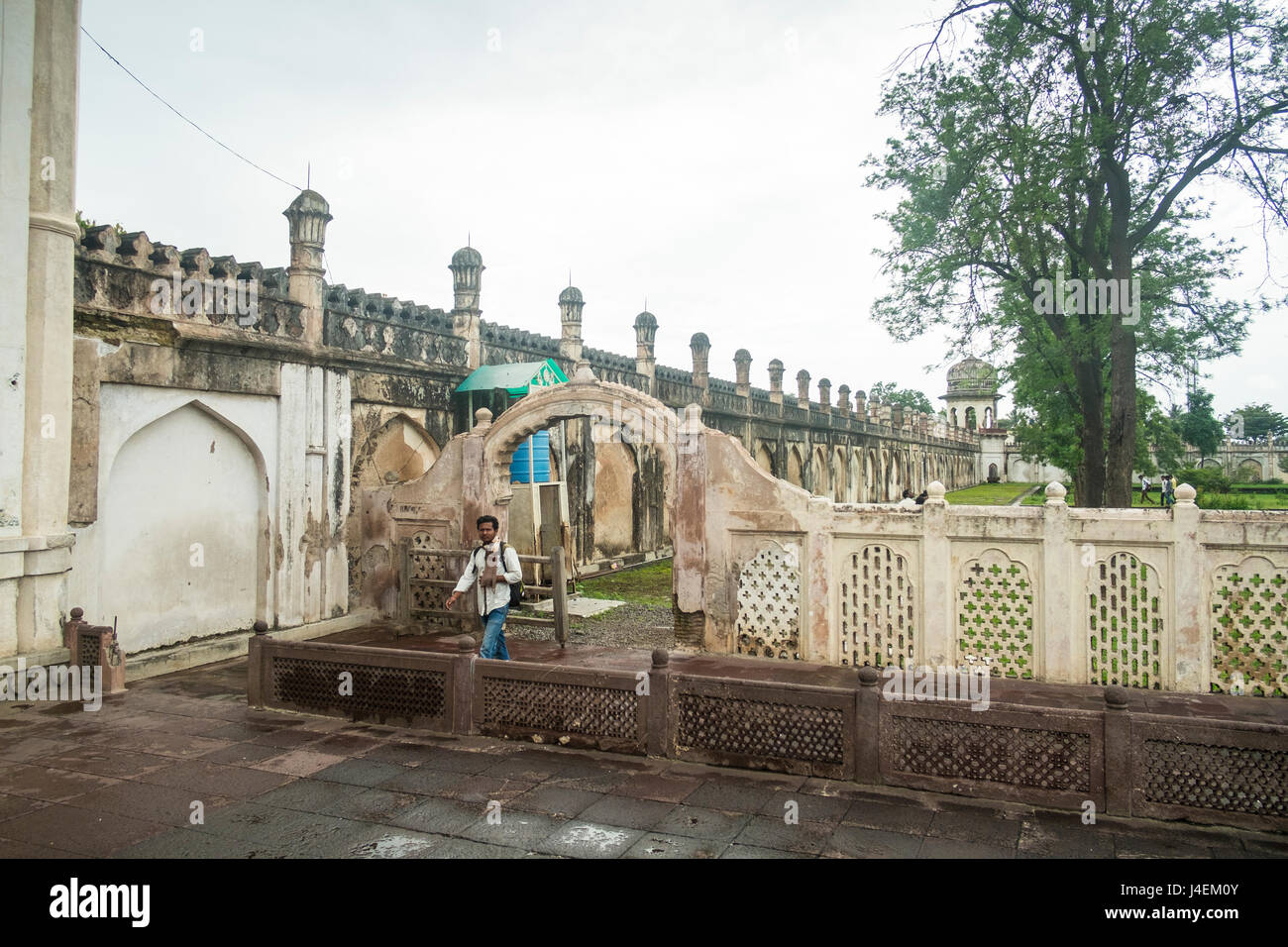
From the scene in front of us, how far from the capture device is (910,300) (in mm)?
15500

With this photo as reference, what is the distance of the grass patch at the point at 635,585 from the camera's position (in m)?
14.6

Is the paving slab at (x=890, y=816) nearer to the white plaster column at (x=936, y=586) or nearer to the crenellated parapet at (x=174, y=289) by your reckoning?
the white plaster column at (x=936, y=586)

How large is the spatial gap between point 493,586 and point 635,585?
8547 mm

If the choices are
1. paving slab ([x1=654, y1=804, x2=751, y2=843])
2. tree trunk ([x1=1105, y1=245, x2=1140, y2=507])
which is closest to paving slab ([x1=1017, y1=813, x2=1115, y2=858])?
paving slab ([x1=654, y1=804, x2=751, y2=843])

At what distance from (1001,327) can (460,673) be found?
569 inches

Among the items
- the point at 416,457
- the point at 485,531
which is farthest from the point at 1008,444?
the point at 485,531

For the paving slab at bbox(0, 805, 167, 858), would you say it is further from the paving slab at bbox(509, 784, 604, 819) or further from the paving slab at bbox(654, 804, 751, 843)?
the paving slab at bbox(654, 804, 751, 843)

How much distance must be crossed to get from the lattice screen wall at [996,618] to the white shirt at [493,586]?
4509mm

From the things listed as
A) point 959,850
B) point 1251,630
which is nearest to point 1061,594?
point 1251,630

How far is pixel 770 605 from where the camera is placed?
31.3 ft
